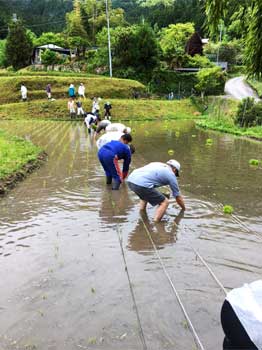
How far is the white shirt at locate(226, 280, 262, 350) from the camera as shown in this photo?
2.03 metres

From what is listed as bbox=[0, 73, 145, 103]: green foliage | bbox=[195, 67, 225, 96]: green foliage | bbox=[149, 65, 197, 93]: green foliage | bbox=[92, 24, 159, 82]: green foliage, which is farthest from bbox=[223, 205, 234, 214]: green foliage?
bbox=[92, 24, 159, 82]: green foliage

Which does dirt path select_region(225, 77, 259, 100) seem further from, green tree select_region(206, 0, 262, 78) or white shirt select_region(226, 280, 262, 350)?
white shirt select_region(226, 280, 262, 350)

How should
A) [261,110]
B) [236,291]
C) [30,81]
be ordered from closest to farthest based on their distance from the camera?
1. [236,291]
2. [261,110]
3. [30,81]

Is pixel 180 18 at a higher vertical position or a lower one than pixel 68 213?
higher

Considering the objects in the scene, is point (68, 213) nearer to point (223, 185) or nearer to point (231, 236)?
point (231, 236)

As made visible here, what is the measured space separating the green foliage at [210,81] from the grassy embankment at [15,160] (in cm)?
2564

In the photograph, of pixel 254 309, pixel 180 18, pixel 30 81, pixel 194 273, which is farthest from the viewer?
pixel 180 18

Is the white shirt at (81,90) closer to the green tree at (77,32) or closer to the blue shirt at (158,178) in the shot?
the green tree at (77,32)

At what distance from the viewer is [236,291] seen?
2.22m

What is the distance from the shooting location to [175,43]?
52656 mm

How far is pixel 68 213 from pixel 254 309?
5.67 m

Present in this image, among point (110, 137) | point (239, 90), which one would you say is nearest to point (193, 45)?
point (239, 90)

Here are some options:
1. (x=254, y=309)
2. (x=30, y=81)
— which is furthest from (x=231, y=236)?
(x=30, y=81)

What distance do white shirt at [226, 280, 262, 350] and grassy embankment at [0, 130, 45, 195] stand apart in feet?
23.7
